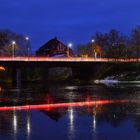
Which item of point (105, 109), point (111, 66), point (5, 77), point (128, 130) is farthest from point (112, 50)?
point (128, 130)

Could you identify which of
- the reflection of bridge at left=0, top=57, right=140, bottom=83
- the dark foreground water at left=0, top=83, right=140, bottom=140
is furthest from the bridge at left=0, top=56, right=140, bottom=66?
the dark foreground water at left=0, top=83, right=140, bottom=140

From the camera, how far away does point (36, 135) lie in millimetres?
24594

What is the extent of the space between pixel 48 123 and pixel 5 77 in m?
132

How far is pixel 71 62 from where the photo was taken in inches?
5531

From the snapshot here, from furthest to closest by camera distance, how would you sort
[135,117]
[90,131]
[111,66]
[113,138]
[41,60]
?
[111,66]
[41,60]
[135,117]
[90,131]
[113,138]

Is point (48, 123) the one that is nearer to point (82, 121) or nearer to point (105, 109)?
point (82, 121)

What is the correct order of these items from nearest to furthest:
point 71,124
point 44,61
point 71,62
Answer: point 71,124, point 44,61, point 71,62

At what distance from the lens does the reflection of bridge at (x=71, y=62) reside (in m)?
128

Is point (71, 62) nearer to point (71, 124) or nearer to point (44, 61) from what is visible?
point (44, 61)

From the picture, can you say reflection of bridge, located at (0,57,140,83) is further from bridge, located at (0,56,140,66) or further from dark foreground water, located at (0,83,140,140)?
dark foreground water, located at (0,83,140,140)

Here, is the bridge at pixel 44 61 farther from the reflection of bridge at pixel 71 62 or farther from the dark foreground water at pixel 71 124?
the dark foreground water at pixel 71 124

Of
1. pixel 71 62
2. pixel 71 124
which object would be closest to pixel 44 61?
pixel 71 62

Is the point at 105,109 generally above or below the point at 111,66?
below

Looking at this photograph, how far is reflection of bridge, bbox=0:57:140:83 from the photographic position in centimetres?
12835
